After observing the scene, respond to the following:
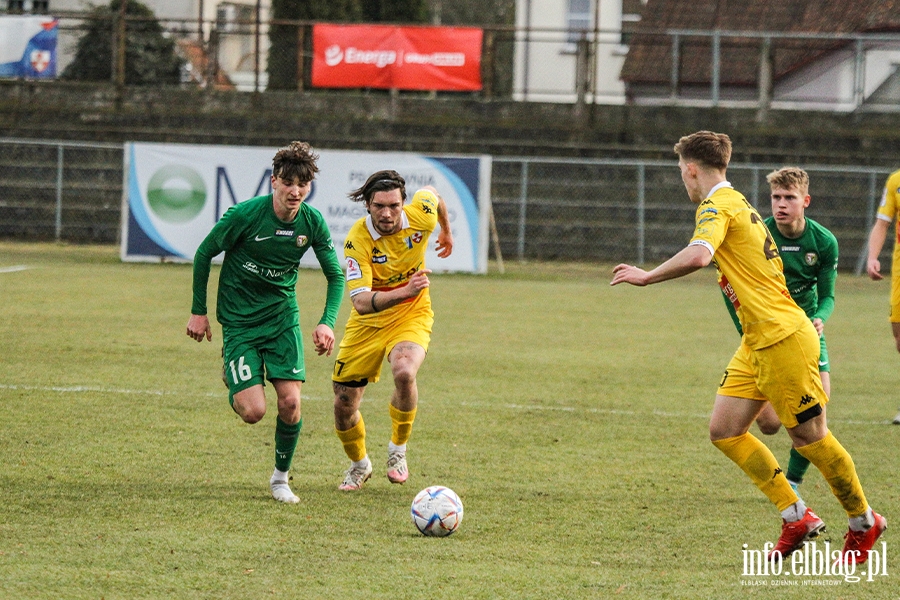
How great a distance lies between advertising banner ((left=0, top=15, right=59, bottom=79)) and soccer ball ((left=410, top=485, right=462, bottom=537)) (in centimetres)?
2192

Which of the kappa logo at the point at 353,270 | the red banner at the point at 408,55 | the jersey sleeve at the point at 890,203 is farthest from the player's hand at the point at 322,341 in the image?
the red banner at the point at 408,55

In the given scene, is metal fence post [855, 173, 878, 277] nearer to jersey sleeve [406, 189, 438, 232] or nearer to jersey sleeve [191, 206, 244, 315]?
jersey sleeve [406, 189, 438, 232]

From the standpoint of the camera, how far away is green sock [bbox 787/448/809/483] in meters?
6.73

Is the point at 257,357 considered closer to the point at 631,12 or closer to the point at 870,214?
the point at 870,214

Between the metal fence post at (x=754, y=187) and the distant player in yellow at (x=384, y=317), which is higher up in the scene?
the metal fence post at (x=754, y=187)

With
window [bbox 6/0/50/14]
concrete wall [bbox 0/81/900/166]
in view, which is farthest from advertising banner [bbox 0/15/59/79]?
window [bbox 6/0/50/14]

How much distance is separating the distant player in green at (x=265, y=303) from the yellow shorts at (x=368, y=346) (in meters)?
0.40

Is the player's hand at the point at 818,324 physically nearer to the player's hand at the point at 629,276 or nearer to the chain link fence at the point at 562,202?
the player's hand at the point at 629,276

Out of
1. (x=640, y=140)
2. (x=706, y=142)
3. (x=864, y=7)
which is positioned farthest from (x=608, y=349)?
(x=864, y=7)

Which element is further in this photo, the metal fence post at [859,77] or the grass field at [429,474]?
the metal fence post at [859,77]

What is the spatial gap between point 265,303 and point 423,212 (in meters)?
1.23

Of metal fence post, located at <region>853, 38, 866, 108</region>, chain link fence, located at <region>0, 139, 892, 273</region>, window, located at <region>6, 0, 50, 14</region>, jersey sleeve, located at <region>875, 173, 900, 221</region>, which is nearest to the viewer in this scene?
jersey sleeve, located at <region>875, 173, 900, 221</region>

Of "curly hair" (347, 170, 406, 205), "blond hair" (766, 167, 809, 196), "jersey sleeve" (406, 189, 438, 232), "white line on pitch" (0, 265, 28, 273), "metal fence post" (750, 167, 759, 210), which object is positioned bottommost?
"white line on pitch" (0, 265, 28, 273)

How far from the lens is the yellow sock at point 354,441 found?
6.71m
